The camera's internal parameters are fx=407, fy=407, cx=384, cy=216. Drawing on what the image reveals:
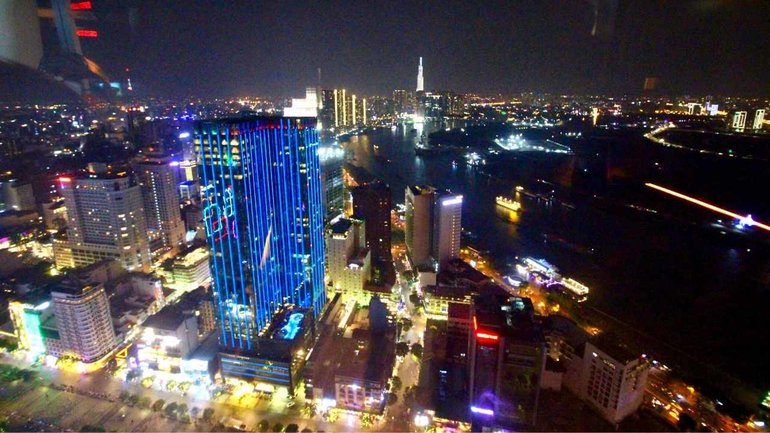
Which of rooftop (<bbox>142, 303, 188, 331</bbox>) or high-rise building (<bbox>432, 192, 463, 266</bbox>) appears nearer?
rooftop (<bbox>142, 303, 188, 331</bbox>)

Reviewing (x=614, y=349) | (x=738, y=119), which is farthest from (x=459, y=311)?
(x=738, y=119)

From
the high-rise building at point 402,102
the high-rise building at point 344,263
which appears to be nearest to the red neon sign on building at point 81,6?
the high-rise building at point 344,263

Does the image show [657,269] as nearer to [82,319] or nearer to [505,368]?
[505,368]

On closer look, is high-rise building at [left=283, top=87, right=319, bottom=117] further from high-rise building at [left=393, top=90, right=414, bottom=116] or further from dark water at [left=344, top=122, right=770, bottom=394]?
high-rise building at [left=393, top=90, right=414, bottom=116]

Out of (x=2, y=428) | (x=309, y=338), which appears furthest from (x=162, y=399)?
(x=309, y=338)

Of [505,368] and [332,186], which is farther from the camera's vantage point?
[332,186]

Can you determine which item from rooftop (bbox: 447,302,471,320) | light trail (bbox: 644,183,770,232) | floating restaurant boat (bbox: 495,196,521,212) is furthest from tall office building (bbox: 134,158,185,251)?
light trail (bbox: 644,183,770,232)
